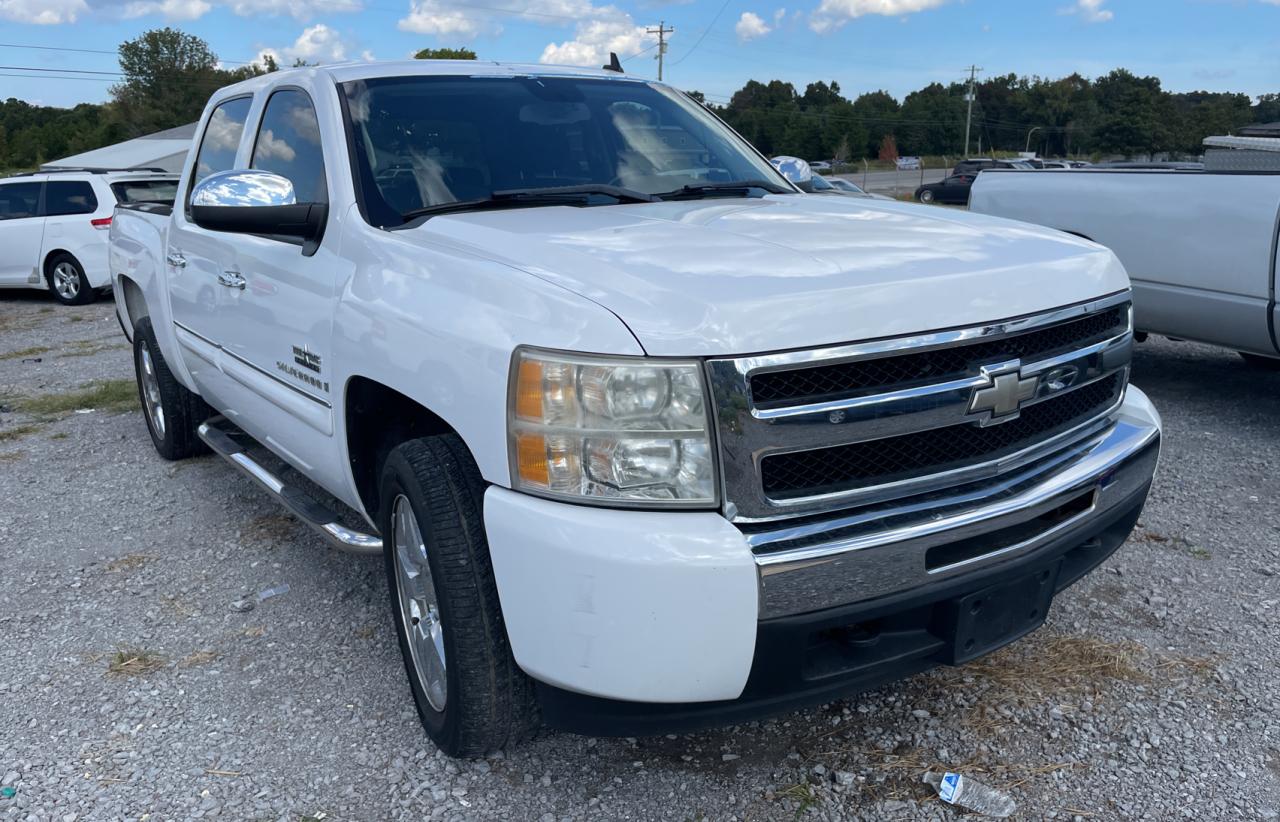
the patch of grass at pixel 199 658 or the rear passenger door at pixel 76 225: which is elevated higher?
the rear passenger door at pixel 76 225

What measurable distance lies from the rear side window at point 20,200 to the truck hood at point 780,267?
12952mm

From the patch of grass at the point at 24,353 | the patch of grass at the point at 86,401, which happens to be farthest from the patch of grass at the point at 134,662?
the patch of grass at the point at 24,353

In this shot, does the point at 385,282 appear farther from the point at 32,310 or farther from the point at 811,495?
the point at 32,310

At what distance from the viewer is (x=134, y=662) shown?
3.36 meters

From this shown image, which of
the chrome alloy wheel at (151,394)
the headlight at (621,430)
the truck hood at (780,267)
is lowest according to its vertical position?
the chrome alloy wheel at (151,394)

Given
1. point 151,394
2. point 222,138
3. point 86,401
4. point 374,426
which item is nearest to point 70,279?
point 86,401

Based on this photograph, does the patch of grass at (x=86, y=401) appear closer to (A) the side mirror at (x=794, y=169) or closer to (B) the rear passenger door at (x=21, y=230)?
(A) the side mirror at (x=794, y=169)

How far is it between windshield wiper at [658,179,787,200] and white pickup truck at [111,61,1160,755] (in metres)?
0.19

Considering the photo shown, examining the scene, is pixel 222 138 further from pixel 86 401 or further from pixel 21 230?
pixel 21 230

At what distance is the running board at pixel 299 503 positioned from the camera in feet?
10.1

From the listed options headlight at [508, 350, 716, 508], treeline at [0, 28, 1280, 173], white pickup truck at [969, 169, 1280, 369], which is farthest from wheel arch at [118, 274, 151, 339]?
treeline at [0, 28, 1280, 173]

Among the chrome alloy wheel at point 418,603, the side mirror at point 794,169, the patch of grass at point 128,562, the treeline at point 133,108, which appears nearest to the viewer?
the chrome alloy wheel at point 418,603

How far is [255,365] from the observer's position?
3.68 metres

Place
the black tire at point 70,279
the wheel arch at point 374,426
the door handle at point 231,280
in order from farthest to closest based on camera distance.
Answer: the black tire at point 70,279 → the door handle at point 231,280 → the wheel arch at point 374,426
